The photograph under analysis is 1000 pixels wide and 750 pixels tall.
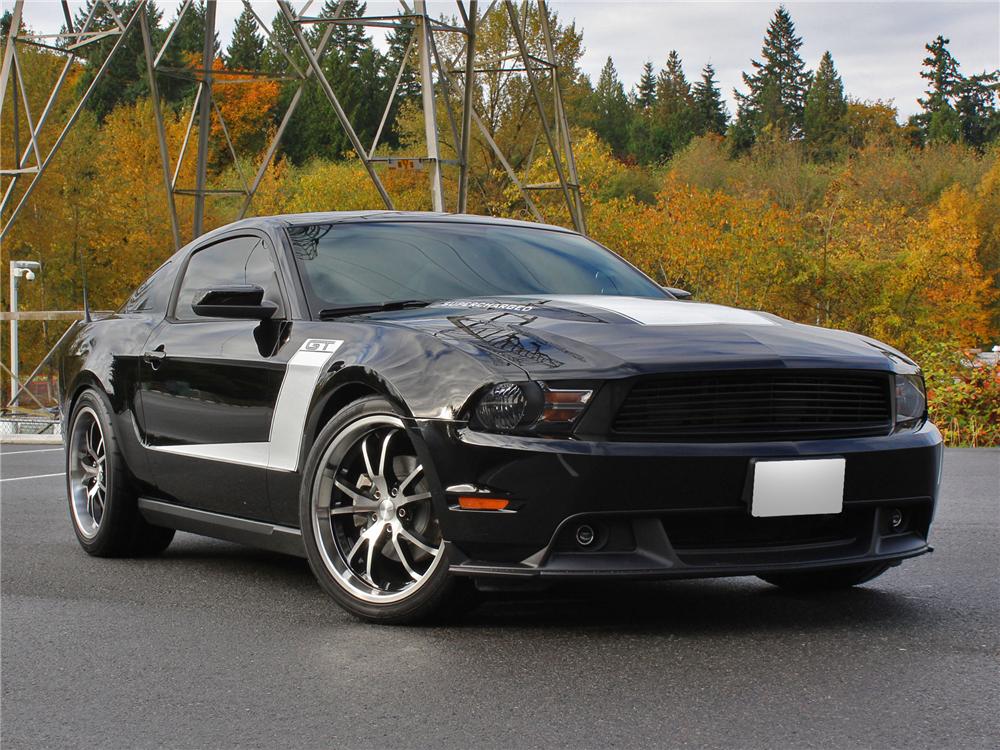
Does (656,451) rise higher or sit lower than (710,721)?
higher

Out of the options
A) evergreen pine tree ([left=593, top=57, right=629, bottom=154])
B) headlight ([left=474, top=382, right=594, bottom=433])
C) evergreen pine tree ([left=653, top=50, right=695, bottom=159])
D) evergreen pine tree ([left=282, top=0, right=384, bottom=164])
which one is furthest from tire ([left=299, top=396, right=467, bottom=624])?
evergreen pine tree ([left=593, top=57, right=629, bottom=154])

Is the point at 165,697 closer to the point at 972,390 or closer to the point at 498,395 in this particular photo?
the point at 498,395

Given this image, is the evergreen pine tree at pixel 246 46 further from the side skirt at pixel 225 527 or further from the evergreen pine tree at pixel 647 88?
the side skirt at pixel 225 527

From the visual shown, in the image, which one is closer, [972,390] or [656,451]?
[656,451]

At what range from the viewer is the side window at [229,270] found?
581 centimetres

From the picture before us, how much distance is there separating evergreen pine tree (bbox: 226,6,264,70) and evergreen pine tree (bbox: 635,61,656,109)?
164 ft

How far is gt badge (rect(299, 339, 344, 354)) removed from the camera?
5.03 m

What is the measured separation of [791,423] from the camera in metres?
4.45

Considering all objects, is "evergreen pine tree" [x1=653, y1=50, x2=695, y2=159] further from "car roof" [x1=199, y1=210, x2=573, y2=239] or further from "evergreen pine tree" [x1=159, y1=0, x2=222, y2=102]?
"car roof" [x1=199, y1=210, x2=573, y2=239]

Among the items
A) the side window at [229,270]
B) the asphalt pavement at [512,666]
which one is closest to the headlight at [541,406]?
the asphalt pavement at [512,666]

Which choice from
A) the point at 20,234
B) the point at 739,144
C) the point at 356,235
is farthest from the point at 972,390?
the point at 739,144

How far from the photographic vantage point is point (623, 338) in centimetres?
452

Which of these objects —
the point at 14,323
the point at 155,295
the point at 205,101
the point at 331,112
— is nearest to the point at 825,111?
the point at 331,112

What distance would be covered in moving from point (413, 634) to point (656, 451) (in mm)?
1036
